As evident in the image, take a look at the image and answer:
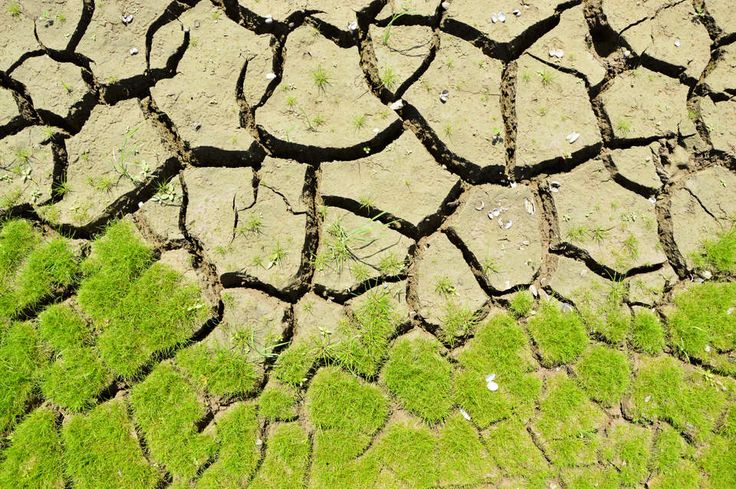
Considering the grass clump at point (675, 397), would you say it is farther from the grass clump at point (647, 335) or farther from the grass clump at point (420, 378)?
the grass clump at point (420, 378)

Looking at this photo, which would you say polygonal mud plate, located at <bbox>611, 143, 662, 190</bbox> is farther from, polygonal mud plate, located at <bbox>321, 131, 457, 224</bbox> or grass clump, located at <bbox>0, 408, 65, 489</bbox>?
grass clump, located at <bbox>0, 408, 65, 489</bbox>

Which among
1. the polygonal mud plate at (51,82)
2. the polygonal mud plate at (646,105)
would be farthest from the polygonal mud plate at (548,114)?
the polygonal mud plate at (51,82)

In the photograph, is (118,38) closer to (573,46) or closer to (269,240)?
(269,240)

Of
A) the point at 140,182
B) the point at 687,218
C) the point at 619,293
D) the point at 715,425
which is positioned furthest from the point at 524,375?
the point at 140,182

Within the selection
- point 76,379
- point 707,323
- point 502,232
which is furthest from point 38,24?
point 707,323

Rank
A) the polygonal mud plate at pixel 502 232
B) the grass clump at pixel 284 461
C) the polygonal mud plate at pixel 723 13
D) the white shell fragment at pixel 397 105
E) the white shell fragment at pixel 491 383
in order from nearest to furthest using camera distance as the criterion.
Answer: the grass clump at pixel 284 461
the white shell fragment at pixel 491 383
the polygonal mud plate at pixel 502 232
the white shell fragment at pixel 397 105
the polygonal mud plate at pixel 723 13

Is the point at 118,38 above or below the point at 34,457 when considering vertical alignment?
above
